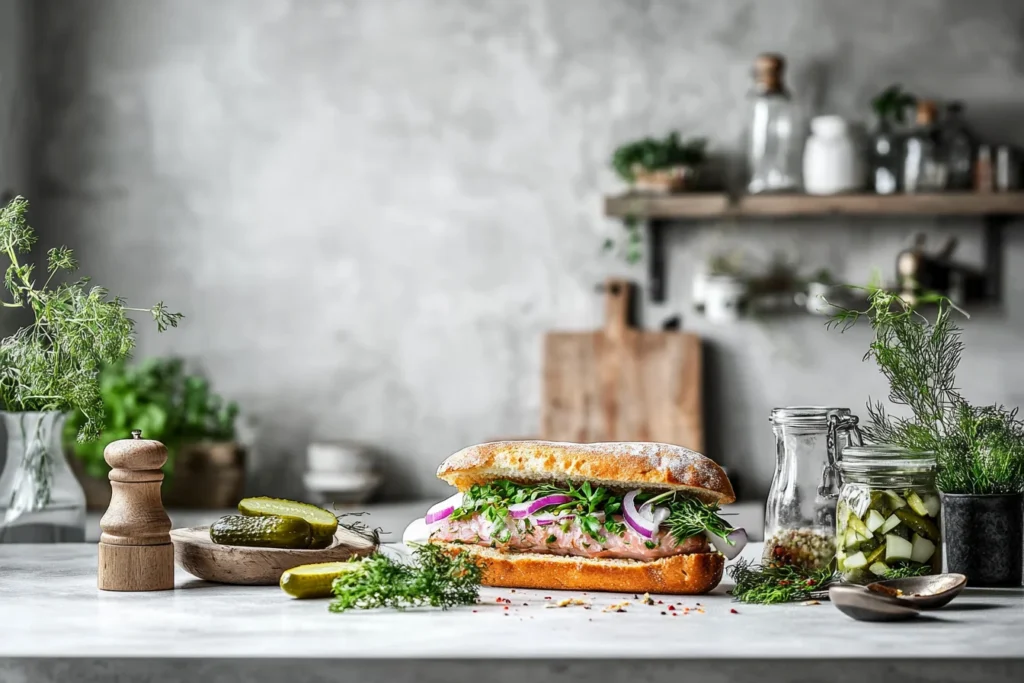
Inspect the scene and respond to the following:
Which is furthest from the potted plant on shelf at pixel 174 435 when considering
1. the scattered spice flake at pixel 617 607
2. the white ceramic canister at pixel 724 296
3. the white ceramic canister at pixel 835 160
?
the scattered spice flake at pixel 617 607

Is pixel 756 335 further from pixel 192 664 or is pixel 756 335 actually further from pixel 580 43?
pixel 192 664

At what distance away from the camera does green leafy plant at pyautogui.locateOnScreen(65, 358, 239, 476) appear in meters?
2.59

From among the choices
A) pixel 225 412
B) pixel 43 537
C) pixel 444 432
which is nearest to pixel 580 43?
pixel 444 432

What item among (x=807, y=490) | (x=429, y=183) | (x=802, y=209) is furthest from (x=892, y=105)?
(x=807, y=490)

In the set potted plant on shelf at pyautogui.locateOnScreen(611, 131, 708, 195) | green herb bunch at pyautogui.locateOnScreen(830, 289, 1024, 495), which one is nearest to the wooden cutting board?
potted plant on shelf at pyautogui.locateOnScreen(611, 131, 708, 195)

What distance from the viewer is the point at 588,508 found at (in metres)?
1.11

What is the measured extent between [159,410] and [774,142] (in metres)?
1.61

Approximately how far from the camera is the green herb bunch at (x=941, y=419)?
3.64ft

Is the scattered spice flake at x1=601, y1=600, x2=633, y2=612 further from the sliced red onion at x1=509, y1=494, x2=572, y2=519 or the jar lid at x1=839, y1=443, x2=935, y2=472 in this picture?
the jar lid at x1=839, y1=443, x2=935, y2=472

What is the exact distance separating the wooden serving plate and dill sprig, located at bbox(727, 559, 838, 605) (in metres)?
0.39

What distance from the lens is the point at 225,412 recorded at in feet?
9.09

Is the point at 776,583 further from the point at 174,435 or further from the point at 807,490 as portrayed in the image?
the point at 174,435

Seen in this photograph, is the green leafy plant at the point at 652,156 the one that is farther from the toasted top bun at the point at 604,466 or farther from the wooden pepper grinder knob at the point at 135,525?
the wooden pepper grinder knob at the point at 135,525

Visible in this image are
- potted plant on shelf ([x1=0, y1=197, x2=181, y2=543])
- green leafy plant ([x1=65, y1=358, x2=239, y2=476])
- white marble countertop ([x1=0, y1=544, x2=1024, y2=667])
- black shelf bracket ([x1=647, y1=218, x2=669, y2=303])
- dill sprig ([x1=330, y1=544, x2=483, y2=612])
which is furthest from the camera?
black shelf bracket ([x1=647, y1=218, x2=669, y2=303])
